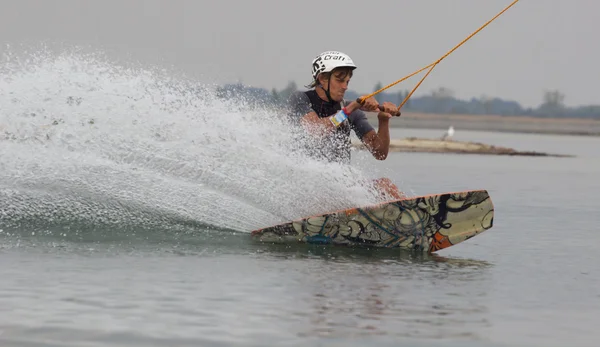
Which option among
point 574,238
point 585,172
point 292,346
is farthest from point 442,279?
point 585,172

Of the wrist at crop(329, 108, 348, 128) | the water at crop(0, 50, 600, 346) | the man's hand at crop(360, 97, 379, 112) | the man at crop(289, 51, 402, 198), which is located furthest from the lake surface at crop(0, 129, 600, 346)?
the man's hand at crop(360, 97, 379, 112)

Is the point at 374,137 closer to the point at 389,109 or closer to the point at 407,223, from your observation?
the point at 389,109

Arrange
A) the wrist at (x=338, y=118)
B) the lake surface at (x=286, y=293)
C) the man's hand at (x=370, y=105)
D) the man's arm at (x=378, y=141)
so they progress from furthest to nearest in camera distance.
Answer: the man's arm at (x=378, y=141) → the wrist at (x=338, y=118) → the man's hand at (x=370, y=105) → the lake surface at (x=286, y=293)

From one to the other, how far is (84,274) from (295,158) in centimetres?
382

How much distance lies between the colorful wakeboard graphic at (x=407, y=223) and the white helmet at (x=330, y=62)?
1614mm

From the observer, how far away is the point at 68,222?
1348cm

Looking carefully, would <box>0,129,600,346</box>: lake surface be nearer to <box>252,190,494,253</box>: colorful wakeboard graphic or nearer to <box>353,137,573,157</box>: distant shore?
<box>252,190,494,253</box>: colorful wakeboard graphic

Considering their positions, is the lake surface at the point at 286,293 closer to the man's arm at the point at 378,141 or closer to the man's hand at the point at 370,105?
the man's arm at the point at 378,141

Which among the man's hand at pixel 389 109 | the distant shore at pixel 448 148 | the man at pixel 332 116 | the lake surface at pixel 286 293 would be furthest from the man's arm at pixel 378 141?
the distant shore at pixel 448 148

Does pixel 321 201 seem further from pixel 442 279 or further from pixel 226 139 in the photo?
pixel 442 279

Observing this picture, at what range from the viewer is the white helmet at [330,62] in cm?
1270

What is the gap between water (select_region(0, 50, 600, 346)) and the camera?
A: 314 inches

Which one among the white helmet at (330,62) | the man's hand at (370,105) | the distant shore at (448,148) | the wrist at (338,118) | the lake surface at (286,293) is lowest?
the lake surface at (286,293)

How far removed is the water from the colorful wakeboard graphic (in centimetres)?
24
